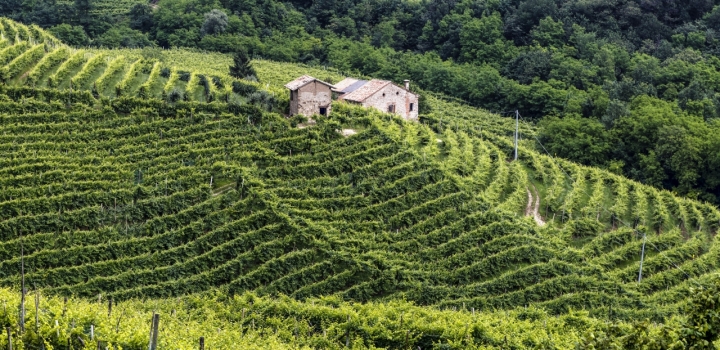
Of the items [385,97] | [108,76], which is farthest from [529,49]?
[108,76]

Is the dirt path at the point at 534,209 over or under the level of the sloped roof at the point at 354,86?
under

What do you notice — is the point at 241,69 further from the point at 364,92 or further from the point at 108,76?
the point at 108,76

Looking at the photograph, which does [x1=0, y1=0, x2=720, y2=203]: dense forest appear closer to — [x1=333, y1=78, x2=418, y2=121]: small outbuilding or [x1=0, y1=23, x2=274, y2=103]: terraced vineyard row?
[x1=333, y1=78, x2=418, y2=121]: small outbuilding

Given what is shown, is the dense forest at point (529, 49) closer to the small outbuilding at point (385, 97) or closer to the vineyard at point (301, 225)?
the vineyard at point (301, 225)

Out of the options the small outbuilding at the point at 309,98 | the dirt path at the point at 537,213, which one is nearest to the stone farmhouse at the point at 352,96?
the small outbuilding at the point at 309,98

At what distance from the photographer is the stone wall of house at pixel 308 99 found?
39.3 m

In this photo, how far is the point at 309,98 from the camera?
39438mm

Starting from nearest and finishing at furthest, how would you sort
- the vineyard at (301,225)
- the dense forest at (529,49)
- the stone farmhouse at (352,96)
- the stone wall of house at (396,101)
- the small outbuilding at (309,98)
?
the vineyard at (301,225) < the small outbuilding at (309,98) < the stone farmhouse at (352,96) < the stone wall of house at (396,101) < the dense forest at (529,49)

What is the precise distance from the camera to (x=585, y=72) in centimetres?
6241

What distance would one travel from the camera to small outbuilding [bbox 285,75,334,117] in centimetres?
3925

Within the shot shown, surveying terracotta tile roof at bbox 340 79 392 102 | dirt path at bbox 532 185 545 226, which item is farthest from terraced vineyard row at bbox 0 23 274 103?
dirt path at bbox 532 185 545 226

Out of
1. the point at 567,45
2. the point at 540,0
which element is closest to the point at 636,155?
the point at 567,45

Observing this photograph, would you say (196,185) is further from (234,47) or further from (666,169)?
(234,47)

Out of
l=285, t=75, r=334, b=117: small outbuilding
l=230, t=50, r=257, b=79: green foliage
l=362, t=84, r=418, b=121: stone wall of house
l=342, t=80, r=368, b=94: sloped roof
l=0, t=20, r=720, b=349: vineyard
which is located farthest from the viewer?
l=230, t=50, r=257, b=79: green foliage
